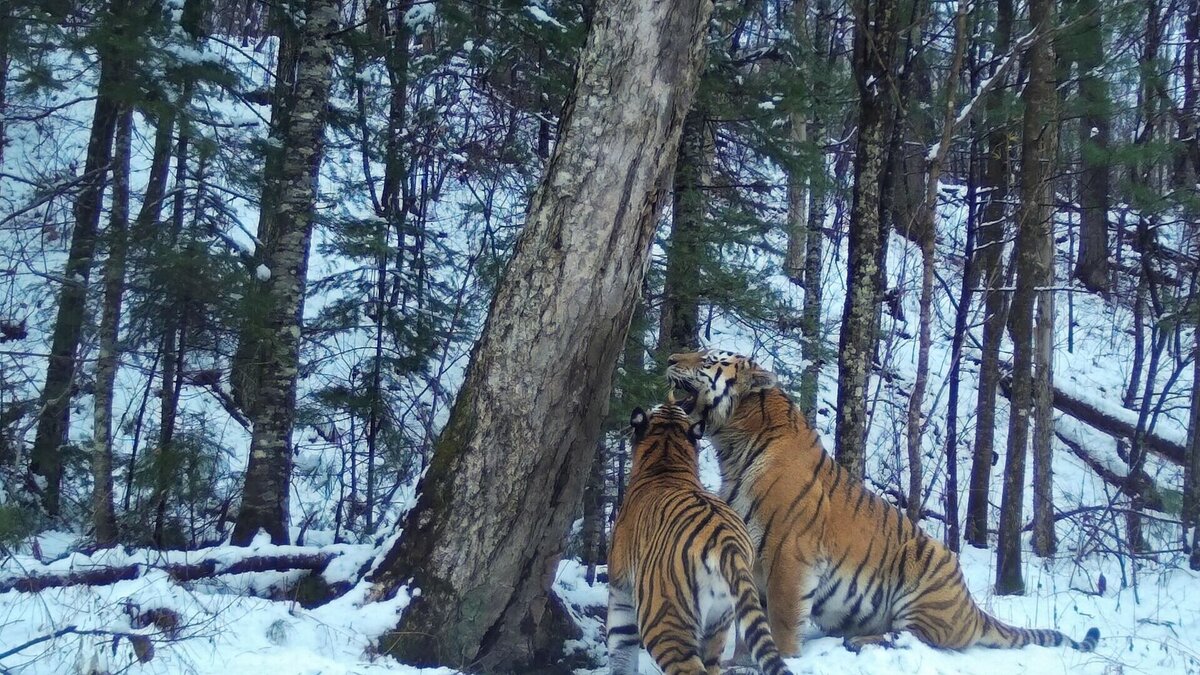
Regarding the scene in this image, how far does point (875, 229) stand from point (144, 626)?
19.3 ft

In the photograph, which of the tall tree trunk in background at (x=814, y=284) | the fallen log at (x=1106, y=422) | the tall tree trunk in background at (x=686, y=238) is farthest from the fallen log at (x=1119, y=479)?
the tall tree trunk in background at (x=686, y=238)

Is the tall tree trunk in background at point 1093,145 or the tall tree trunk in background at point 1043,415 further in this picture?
the tall tree trunk in background at point 1043,415

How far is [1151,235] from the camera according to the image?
13742mm

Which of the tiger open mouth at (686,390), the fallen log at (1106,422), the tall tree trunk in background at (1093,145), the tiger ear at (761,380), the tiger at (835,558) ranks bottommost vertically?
the tiger at (835,558)

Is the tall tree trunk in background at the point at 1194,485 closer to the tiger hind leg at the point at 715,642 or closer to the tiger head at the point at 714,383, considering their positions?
the tiger head at the point at 714,383

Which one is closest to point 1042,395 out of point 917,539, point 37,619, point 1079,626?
point 1079,626

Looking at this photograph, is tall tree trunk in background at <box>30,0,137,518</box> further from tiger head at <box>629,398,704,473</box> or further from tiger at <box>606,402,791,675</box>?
tiger at <box>606,402,791,675</box>

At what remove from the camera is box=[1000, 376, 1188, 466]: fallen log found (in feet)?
49.3

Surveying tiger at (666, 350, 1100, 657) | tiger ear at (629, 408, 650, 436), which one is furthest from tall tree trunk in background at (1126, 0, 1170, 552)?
tiger ear at (629, 408, 650, 436)

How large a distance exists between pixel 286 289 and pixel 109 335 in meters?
1.56

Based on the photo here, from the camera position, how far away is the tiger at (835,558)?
5672 millimetres

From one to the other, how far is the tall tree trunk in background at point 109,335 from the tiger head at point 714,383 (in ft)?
15.6

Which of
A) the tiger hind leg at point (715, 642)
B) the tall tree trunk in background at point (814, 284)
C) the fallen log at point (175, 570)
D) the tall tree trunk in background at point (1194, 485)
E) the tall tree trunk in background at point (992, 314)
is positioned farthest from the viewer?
the tall tree trunk in background at point (992, 314)

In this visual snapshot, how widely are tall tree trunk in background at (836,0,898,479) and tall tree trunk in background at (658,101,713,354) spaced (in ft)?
4.67
